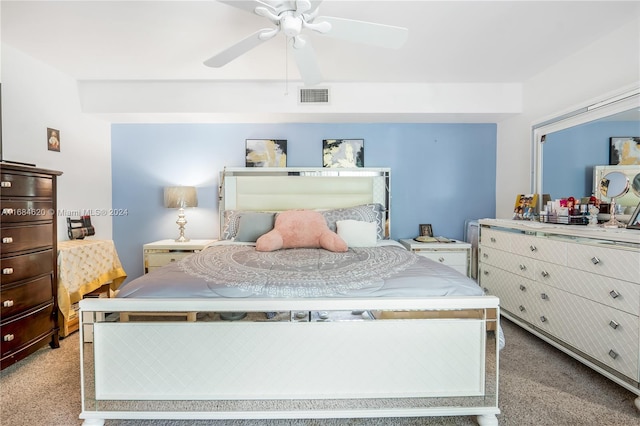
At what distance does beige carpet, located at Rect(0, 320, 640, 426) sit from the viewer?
60.1 inches

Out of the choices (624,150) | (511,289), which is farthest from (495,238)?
(624,150)

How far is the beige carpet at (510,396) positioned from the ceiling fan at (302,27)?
2.08 meters

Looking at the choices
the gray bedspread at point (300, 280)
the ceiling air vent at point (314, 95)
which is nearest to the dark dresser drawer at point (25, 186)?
the gray bedspread at point (300, 280)

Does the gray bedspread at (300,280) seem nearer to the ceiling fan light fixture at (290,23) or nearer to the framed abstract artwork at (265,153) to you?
the ceiling fan light fixture at (290,23)

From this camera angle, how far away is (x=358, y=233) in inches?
107

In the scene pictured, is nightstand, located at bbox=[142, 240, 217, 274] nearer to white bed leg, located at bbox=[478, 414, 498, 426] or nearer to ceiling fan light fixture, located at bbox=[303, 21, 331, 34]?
ceiling fan light fixture, located at bbox=[303, 21, 331, 34]

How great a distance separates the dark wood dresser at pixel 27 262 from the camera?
1889 mm

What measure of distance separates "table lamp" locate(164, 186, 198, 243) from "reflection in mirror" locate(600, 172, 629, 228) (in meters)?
3.64

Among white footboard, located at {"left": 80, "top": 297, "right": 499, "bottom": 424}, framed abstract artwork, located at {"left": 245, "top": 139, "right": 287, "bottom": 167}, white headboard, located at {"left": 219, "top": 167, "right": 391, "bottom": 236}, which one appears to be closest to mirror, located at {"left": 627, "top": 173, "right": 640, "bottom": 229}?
white footboard, located at {"left": 80, "top": 297, "right": 499, "bottom": 424}

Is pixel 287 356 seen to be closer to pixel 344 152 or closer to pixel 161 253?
pixel 161 253

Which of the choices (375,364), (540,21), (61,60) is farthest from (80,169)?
(540,21)

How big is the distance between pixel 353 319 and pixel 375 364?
0.24 m

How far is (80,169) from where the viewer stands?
10.4ft

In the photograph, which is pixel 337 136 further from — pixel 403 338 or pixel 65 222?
pixel 65 222
